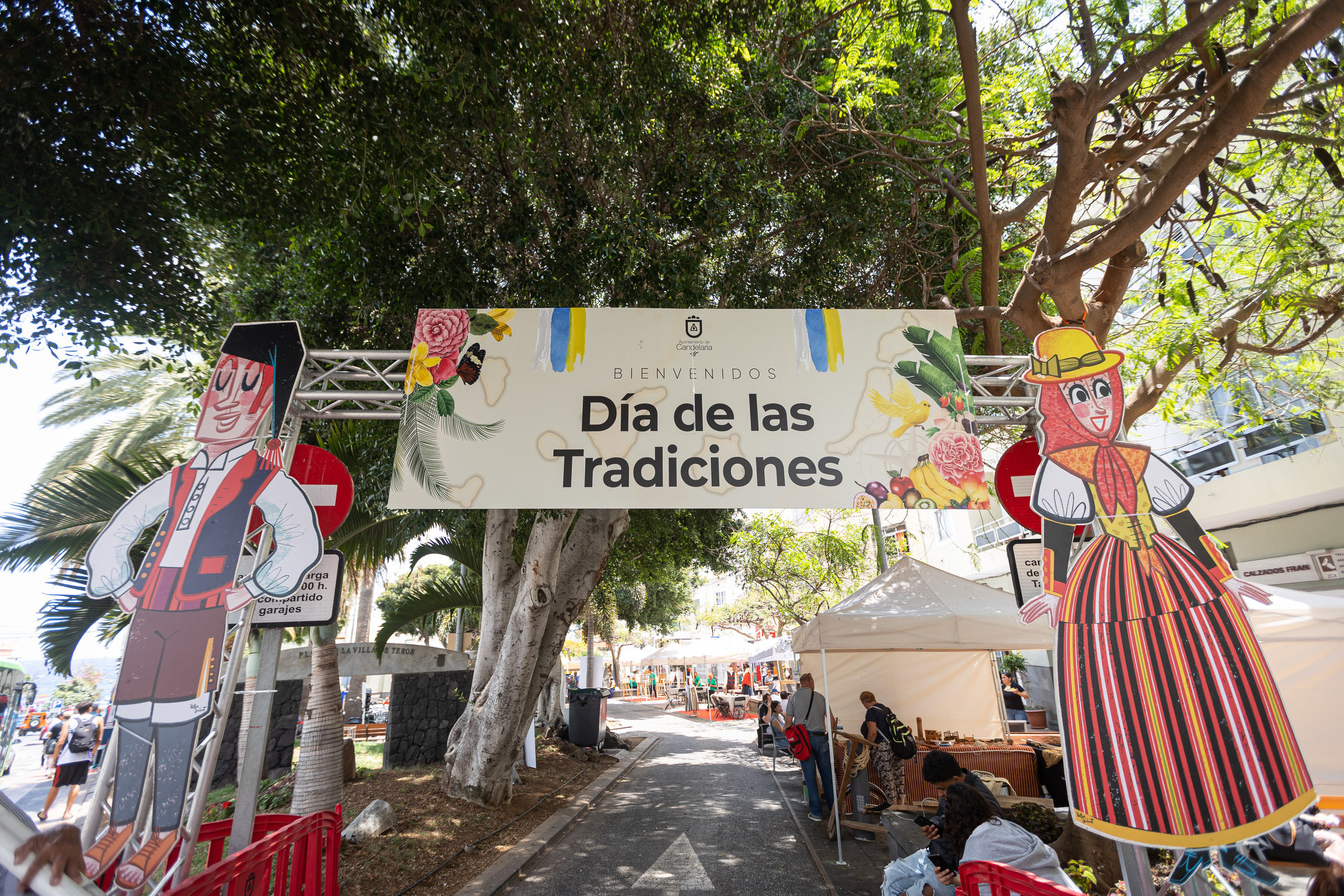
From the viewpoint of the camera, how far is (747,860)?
6434 mm

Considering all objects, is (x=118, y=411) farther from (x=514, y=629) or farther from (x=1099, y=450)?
(x=1099, y=450)

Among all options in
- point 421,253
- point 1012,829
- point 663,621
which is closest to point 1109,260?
point 1012,829

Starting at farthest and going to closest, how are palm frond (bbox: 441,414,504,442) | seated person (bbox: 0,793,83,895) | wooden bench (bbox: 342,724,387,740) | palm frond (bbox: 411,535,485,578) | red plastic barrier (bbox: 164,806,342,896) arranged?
wooden bench (bbox: 342,724,387,740) → palm frond (bbox: 411,535,485,578) → palm frond (bbox: 441,414,504,442) → red plastic barrier (bbox: 164,806,342,896) → seated person (bbox: 0,793,83,895)

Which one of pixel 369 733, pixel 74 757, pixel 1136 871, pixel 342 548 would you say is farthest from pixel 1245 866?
pixel 369 733

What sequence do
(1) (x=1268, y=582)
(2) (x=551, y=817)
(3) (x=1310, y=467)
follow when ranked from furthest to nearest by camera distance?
1. (1) (x=1268, y=582)
2. (3) (x=1310, y=467)
3. (2) (x=551, y=817)

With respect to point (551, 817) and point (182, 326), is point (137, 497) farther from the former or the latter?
point (551, 817)

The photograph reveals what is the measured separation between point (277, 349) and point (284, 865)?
3.08 metres

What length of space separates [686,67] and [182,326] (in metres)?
5.58

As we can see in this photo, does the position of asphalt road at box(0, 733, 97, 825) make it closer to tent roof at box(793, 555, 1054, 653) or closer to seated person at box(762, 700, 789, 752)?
tent roof at box(793, 555, 1054, 653)

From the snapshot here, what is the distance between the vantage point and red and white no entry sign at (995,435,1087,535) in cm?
444

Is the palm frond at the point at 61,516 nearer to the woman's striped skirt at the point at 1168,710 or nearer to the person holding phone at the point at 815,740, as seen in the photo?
the person holding phone at the point at 815,740

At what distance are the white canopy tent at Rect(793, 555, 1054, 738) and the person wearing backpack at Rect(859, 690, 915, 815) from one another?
638 millimetres

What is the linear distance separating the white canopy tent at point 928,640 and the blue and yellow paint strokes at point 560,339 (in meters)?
4.19

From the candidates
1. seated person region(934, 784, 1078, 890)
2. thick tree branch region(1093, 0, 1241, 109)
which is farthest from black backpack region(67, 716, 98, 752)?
thick tree branch region(1093, 0, 1241, 109)
